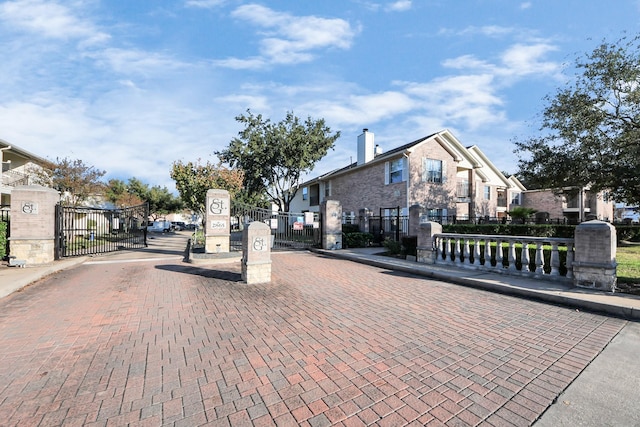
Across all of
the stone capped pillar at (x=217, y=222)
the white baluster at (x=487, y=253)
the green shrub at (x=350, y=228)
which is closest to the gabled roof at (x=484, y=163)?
the green shrub at (x=350, y=228)

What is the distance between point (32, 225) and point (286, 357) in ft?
35.8

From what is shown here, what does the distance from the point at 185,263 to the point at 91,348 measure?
7.60m

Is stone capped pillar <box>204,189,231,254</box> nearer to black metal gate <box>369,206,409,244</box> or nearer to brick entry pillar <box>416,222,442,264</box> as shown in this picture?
brick entry pillar <box>416,222,442,264</box>

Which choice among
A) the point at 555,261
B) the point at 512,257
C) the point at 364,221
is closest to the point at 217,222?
the point at 512,257

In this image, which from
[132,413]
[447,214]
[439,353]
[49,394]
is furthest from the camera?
[447,214]

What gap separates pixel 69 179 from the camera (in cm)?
2277

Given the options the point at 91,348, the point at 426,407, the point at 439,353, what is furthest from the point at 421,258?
the point at 91,348

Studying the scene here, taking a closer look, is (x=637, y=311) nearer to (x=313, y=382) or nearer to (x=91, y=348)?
(x=313, y=382)

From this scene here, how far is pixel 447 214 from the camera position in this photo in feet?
74.6

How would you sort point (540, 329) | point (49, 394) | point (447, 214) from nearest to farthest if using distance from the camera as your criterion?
point (49, 394) → point (540, 329) → point (447, 214)

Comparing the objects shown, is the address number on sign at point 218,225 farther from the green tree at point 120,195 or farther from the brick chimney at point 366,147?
the green tree at point 120,195

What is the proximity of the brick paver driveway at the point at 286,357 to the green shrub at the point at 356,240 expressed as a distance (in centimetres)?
986

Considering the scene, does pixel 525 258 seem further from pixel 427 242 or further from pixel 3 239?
pixel 3 239

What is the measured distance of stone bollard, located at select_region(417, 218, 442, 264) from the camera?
33.4 feet
